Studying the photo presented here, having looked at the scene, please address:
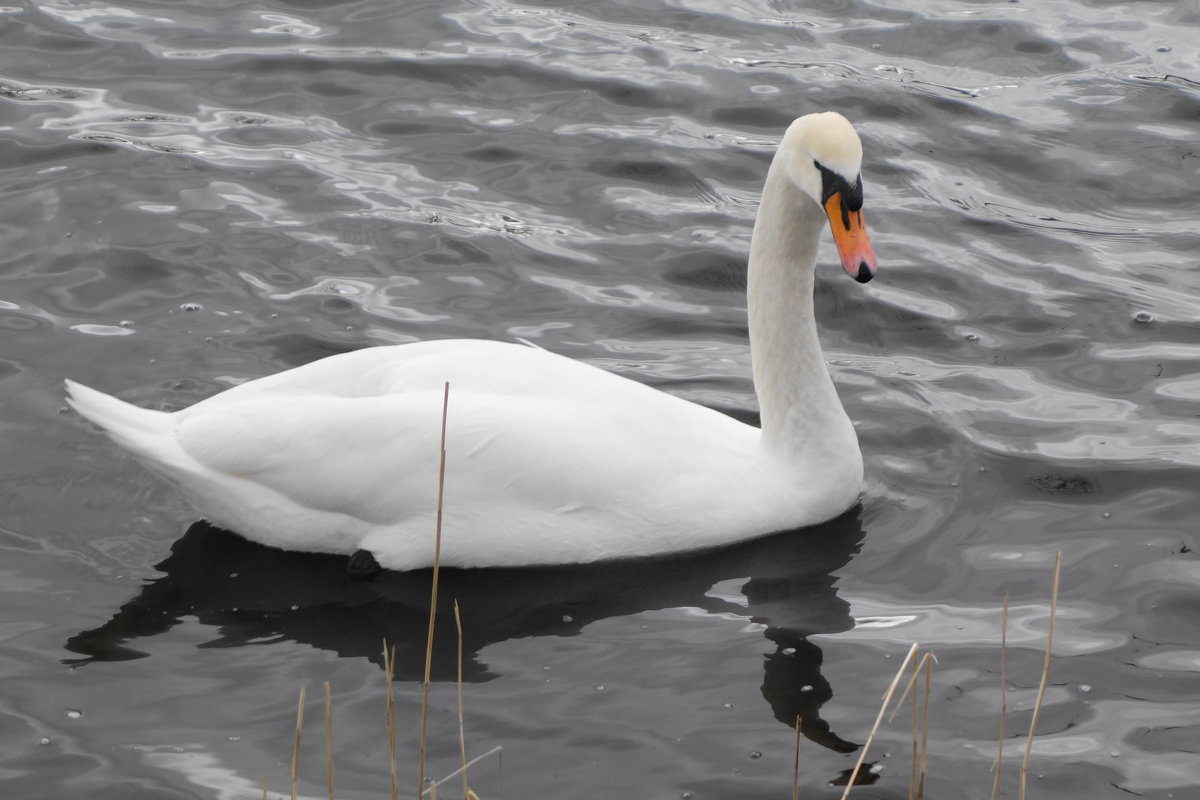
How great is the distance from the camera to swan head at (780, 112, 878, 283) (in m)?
6.68

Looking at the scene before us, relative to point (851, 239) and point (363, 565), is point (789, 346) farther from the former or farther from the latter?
point (363, 565)

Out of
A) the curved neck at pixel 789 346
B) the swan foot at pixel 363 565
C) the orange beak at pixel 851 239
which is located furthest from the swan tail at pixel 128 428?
the orange beak at pixel 851 239

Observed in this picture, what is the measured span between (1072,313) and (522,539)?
4.04m

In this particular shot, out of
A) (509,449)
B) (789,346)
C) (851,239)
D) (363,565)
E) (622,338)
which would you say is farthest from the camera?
(622,338)

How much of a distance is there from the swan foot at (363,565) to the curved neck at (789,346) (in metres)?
1.79

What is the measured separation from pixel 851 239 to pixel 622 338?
272cm

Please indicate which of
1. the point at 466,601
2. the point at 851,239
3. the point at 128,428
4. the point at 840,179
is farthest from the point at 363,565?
the point at 840,179

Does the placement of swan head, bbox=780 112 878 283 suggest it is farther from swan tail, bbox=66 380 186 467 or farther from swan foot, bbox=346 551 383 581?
swan tail, bbox=66 380 186 467

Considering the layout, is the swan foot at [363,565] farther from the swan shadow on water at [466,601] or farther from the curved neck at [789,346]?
the curved neck at [789,346]

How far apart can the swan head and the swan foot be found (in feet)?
7.39

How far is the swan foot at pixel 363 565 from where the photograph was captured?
6988mm

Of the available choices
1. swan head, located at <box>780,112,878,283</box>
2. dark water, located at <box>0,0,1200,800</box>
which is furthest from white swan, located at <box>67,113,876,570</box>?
dark water, located at <box>0,0,1200,800</box>

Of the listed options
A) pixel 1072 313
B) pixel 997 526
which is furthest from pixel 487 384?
pixel 1072 313

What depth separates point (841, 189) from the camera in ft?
22.2
